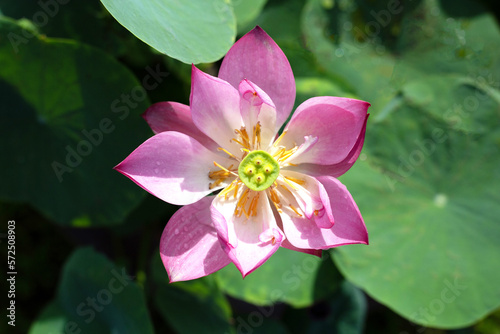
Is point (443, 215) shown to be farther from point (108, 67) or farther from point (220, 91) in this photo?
point (108, 67)

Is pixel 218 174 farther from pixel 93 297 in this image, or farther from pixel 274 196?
pixel 93 297

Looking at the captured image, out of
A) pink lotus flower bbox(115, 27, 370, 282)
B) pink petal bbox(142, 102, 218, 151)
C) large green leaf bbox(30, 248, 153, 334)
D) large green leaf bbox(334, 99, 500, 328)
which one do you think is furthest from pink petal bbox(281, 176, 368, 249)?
large green leaf bbox(30, 248, 153, 334)

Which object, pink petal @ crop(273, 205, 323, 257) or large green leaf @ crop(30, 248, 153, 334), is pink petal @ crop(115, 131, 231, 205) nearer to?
pink petal @ crop(273, 205, 323, 257)

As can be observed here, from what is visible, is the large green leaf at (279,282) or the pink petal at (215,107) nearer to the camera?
the pink petal at (215,107)

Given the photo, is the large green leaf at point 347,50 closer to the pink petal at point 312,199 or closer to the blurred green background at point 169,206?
the blurred green background at point 169,206

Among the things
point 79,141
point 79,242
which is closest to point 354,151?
point 79,141

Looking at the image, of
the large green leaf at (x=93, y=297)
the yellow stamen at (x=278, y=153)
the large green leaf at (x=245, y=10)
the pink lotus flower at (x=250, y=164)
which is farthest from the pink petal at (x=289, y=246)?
the large green leaf at (x=245, y=10)
